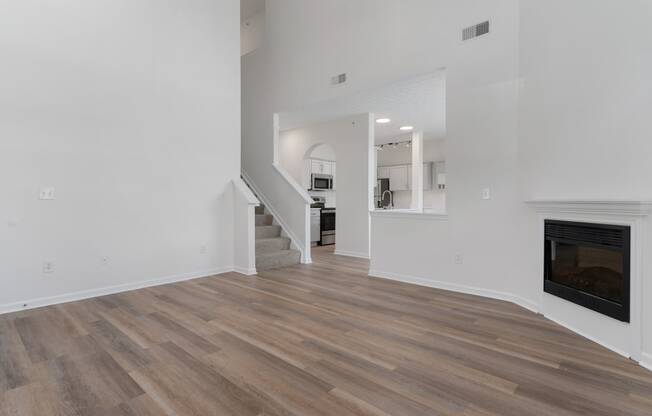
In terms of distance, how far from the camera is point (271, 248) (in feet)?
18.5

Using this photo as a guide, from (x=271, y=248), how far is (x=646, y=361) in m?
4.53

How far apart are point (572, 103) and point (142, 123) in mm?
4600

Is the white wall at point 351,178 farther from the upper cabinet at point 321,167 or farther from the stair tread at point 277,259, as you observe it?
the stair tread at point 277,259

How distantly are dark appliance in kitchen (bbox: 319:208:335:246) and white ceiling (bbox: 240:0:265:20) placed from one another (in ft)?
15.1

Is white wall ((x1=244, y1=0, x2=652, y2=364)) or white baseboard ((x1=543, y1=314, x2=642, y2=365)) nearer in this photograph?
white baseboard ((x1=543, y1=314, x2=642, y2=365))

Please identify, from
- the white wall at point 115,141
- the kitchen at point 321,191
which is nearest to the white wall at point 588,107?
the white wall at point 115,141

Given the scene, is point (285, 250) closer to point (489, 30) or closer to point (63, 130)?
point (63, 130)

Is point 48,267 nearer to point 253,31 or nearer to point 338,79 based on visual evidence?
point 338,79

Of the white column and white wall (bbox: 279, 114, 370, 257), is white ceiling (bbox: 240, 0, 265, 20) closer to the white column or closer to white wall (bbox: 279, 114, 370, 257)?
white wall (bbox: 279, 114, 370, 257)

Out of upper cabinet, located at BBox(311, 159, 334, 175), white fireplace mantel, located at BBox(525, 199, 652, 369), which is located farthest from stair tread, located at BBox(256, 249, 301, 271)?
white fireplace mantel, located at BBox(525, 199, 652, 369)

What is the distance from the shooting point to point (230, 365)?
2.24 m

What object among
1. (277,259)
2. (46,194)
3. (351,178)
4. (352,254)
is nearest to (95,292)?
(46,194)

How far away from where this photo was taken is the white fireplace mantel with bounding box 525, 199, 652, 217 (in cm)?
231

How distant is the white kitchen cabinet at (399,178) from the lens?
9484 mm
